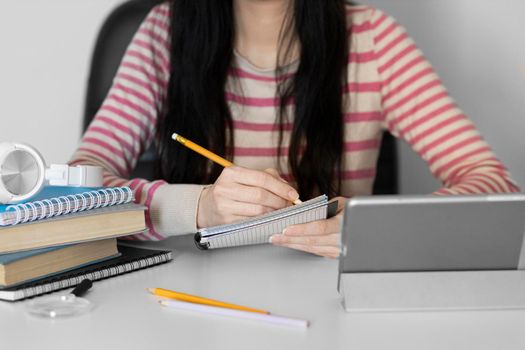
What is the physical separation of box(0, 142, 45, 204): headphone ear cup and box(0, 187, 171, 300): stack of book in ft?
0.06

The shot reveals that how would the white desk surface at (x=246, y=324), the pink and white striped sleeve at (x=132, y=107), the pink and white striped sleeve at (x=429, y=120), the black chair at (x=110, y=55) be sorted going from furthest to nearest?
the black chair at (x=110, y=55) → the pink and white striped sleeve at (x=132, y=107) → the pink and white striped sleeve at (x=429, y=120) → the white desk surface at (x=246, y=324)

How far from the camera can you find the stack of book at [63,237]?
97 cm

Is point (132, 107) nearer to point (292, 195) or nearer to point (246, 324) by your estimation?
point (292, 195)

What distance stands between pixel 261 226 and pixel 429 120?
641mm

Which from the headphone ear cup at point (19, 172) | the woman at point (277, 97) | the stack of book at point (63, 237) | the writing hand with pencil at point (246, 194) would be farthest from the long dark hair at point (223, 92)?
the headphone ear cup at point (19, 172)

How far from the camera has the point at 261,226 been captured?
111 cm

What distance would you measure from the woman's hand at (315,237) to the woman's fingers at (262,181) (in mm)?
68

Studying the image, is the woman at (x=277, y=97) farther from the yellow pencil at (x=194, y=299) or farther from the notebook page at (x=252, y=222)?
the yellow pencil at (x=194, y=299)

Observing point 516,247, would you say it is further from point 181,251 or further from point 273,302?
point 181,251

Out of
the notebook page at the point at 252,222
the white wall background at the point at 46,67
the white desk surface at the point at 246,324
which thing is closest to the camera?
the white desk surface at the point at 246,324

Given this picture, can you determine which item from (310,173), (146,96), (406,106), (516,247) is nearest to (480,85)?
(406,106)

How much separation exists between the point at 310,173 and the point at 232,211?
0.46 meters

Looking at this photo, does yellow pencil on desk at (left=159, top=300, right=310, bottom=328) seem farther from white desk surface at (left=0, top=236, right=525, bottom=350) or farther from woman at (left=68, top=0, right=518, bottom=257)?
woman at (left=68, top=0, right=518, bottom=257)

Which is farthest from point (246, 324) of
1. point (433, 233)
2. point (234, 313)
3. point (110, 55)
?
point (110, 55)
